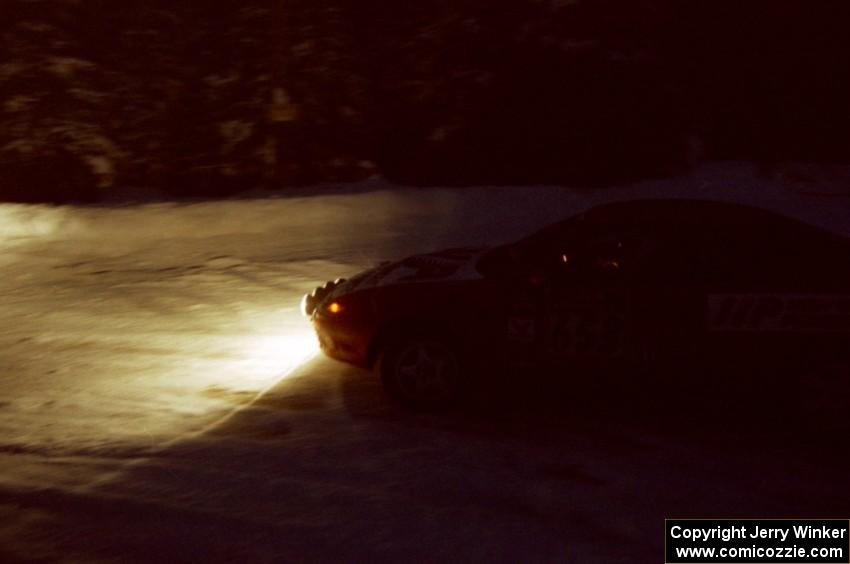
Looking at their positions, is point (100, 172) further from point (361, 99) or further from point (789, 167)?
point (789, 167)

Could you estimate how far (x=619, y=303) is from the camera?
17.7 ft

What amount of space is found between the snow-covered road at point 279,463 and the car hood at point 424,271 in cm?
75

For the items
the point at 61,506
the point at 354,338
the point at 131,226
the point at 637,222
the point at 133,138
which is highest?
the point at 133,138

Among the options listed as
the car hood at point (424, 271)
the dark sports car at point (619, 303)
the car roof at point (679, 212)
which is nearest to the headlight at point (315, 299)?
the car hood at point (424, 271)

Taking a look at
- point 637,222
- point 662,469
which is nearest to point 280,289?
point 637,222

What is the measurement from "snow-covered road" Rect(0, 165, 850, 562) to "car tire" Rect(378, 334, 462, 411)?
0.16m

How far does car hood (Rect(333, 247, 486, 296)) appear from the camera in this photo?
19.2 ft

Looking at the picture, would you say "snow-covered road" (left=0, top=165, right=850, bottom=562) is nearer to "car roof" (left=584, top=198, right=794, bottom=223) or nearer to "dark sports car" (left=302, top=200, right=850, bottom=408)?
"dark sports car" (left=302, top=200, right=850, bottom=408)

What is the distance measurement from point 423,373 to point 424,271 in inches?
29.0

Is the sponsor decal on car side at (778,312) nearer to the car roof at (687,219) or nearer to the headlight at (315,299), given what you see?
the car roof at (687,219)

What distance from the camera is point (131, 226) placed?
12594mm

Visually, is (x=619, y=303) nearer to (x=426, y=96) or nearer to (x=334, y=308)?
(x=334, y=308)

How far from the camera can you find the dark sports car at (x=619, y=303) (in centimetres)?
522

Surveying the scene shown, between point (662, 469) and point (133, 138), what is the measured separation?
12005 millimetres
